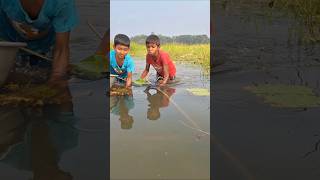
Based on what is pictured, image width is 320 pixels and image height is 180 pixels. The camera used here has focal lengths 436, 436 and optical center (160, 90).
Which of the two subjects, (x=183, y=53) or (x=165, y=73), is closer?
(x=165, y=73)

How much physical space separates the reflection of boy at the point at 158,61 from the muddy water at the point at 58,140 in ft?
5.40

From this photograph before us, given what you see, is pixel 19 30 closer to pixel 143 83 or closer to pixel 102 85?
pixel 102 85

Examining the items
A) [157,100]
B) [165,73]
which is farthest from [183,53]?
[157,100]

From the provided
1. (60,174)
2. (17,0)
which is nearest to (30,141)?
(60,174)

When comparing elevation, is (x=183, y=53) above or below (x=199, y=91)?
above

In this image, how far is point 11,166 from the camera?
243cm

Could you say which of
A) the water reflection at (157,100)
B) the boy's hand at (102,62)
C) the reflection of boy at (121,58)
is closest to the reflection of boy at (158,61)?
the reflection of boy at (121,58)

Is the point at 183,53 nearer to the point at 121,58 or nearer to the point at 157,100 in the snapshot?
the point at 121,58

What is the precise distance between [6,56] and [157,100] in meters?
1.53

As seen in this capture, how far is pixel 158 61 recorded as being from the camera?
6262mm

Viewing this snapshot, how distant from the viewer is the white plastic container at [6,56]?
409 centimetres
